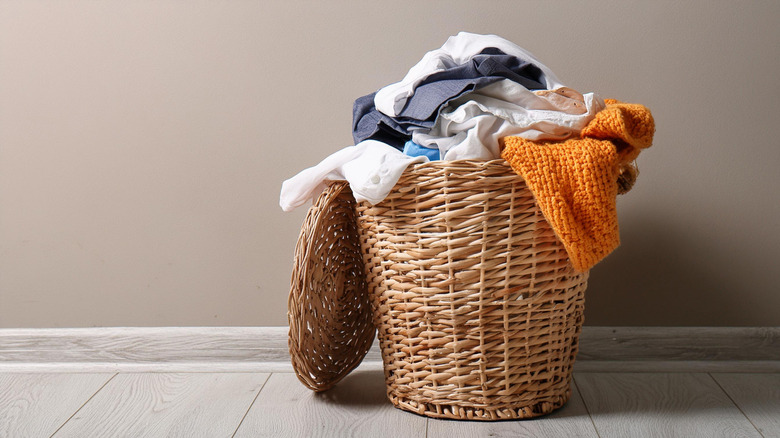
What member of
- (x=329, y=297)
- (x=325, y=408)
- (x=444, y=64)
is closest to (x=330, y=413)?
(x=325, y=408)

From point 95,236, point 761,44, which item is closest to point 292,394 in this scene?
point 95,236

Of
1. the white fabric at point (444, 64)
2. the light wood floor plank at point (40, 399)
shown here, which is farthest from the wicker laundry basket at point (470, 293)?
the light wood floor plank at point (40, 399)

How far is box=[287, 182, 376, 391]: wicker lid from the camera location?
1.01 m

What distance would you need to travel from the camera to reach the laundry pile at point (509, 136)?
864 millimetres

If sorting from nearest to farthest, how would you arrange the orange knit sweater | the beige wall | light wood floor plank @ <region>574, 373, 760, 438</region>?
the orange knit sweater
light wood floor plank @ <region>574, 373, 760, 438</region>
the beige wall

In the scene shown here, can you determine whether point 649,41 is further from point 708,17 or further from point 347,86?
point 347,86

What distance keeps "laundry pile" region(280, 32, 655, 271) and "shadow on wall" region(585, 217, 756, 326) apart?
261 mm

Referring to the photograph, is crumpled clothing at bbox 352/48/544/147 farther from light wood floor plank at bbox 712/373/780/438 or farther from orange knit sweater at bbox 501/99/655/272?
light wood floor plank at bbox 712/373/780/438

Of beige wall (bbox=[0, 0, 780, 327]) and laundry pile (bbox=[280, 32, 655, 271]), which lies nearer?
laundry pile (bbox=[280, 32, 655, 271])

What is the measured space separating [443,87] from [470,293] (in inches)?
11.2

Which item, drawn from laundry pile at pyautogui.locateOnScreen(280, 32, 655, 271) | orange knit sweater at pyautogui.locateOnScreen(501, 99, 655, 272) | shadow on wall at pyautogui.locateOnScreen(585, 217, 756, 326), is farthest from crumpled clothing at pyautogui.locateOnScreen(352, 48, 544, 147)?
shadow on wall at pyautogui.locateOnScreen(585, 217, 756, 326)

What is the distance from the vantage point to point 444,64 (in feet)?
3.30

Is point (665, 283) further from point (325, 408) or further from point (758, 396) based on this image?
point (325, 408)

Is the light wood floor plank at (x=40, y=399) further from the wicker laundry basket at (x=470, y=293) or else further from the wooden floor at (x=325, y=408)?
the wicker laundry basket at (x=470, y=293)
